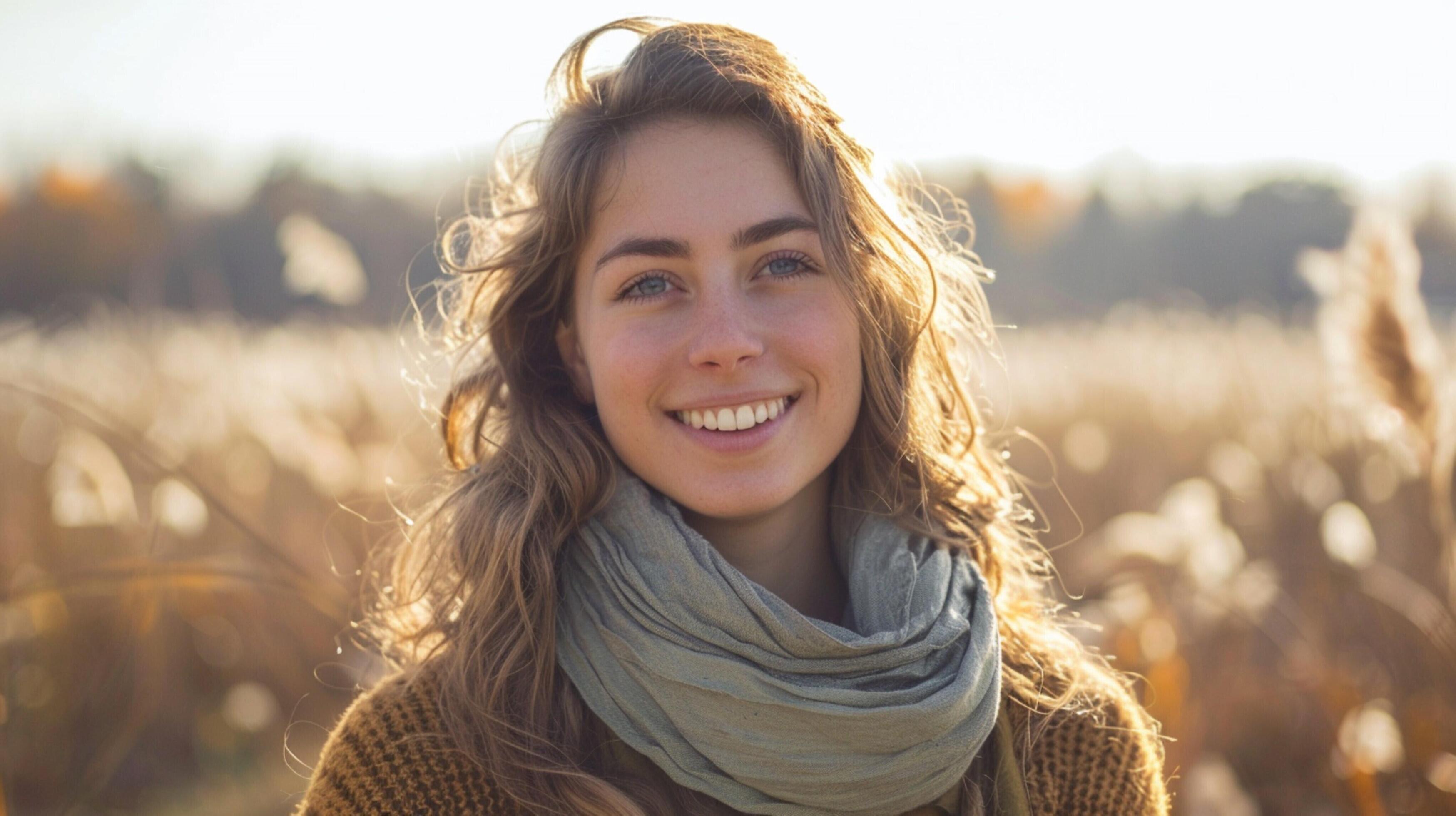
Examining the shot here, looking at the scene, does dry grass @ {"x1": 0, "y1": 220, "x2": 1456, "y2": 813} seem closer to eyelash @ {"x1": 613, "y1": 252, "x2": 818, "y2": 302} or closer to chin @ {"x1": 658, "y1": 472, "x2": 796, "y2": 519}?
eyelash @ {"x1": 613, "y1": 252, "x2": 818, "y2": 302}

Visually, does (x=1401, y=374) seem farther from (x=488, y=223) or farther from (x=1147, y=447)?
(x=1147, y=447)

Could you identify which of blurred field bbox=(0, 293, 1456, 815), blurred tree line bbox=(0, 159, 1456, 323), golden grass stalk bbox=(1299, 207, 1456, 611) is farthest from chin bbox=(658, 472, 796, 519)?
blurred tree line bbox=(0, 159, 1456, 323)

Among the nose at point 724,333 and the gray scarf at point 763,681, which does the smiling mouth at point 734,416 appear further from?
the gray scarf at point 763,681

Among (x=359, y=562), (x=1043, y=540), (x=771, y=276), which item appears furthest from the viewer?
(x=1043, y=540)

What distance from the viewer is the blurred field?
10.5ft

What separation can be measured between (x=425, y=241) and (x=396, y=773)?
8.77 metres

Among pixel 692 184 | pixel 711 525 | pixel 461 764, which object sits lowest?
pixel 461 764

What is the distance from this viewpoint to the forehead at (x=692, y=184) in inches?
80.6

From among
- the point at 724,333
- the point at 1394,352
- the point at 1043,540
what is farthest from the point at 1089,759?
the point at 1043,540

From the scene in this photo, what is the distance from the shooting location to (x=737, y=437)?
2041 mm

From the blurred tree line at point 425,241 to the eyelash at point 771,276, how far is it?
6090mm

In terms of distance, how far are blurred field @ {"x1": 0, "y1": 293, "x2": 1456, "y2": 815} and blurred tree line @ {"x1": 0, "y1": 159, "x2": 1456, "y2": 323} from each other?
2140mm

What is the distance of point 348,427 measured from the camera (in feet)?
20.0

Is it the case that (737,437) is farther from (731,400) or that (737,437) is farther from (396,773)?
(396,773)
